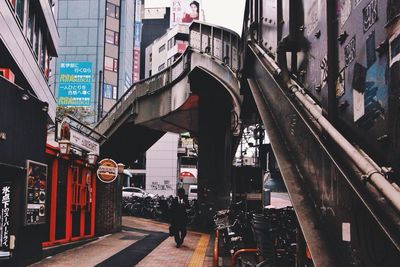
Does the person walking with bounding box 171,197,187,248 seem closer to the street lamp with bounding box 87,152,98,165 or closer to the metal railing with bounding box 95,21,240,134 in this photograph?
the street lamp with bounding box 87,152,98,165

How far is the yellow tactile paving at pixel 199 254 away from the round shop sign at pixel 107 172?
132 inches

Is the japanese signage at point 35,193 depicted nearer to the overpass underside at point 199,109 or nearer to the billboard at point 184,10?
the overpass underside at point 199,109

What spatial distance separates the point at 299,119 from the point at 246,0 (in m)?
6.89

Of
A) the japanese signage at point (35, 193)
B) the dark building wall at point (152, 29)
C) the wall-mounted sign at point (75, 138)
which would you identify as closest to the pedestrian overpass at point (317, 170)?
the wall-mounted sign at point (75, 138)

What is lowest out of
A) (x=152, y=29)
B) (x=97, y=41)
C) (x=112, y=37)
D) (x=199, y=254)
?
(x=199, y=254)

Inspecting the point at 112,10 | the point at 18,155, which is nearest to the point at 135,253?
the point at 18,155

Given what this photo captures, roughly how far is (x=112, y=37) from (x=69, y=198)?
44.0m

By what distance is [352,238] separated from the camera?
306 cm

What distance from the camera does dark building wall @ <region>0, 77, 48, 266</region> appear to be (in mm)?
9125

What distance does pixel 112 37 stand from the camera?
55219 mm

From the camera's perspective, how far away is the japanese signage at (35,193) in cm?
990

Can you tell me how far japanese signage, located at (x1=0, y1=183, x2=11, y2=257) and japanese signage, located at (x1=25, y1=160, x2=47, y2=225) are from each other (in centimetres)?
39

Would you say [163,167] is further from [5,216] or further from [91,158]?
[5,216]

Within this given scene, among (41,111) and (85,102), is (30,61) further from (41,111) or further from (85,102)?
(85,102)
